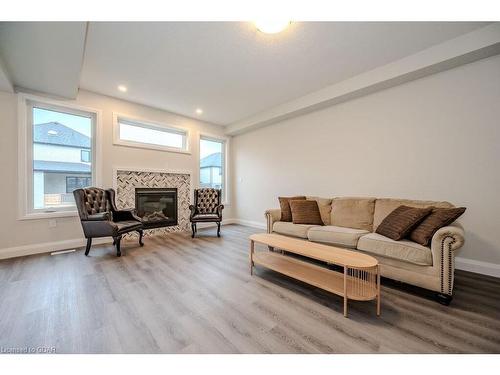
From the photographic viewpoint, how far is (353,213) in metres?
3.00

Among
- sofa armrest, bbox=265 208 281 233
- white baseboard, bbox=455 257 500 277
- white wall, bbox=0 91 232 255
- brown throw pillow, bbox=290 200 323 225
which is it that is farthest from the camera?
sofa armrest, bbox=265 208 281 233

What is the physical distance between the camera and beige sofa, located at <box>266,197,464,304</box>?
5.91ft

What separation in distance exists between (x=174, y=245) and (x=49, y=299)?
5.91ft

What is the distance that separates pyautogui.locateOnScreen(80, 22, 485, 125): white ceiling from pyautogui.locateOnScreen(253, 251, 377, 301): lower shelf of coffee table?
2.60 metres

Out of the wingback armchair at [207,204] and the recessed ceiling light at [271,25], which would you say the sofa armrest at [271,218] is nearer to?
the wingback armchair at [207,204]

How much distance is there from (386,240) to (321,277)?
866 mm

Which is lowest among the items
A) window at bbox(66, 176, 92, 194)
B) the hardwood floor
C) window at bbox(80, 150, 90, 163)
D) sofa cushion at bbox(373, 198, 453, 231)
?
the hardwood floor

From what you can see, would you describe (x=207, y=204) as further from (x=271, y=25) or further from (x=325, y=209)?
(x=271, y=25)

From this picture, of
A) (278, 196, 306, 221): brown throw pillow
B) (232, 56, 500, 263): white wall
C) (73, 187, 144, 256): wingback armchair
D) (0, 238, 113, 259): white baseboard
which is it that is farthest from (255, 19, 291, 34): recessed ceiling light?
(0, 238, 113, 259): white baseboard

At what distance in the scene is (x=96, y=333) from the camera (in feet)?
4.65

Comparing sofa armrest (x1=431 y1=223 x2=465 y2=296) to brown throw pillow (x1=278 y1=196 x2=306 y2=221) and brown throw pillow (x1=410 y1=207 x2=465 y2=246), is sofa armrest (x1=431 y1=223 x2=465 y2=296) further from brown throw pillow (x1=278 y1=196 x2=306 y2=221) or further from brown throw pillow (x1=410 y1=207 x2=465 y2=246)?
brown throw pillow (x1=278 y1=196 x2=306 y2=221)

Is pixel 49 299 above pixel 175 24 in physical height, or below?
below
